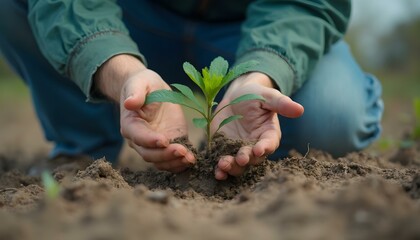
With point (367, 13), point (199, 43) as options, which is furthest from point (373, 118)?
point (367, 13)

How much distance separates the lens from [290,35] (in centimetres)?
242

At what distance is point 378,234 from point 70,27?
1535 millimetres

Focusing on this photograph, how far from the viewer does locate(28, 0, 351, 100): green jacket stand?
216 centimetres

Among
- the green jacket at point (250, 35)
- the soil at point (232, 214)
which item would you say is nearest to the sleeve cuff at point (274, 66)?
the green jacket at point (250, 35)

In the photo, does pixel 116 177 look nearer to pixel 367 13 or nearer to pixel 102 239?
pixel 102 239

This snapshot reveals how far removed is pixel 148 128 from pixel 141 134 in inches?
2.2

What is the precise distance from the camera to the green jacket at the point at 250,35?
→ 216 cm

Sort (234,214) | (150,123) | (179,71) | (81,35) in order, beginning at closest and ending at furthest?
(234,214), (150,123), (81,35), (179,71)

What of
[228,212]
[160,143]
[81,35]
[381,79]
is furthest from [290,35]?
[381,79]

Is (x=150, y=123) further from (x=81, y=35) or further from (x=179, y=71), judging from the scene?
(x=179, y=71)

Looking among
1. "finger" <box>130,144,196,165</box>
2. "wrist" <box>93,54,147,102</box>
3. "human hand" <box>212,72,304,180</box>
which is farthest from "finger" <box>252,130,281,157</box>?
"wrist" <box>93,54,147,102</box>

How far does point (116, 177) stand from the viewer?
1.73 m

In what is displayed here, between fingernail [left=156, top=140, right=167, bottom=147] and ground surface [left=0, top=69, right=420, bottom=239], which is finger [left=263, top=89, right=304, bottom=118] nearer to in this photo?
ground surface [left=0, top=69, right=420, bottom=239]

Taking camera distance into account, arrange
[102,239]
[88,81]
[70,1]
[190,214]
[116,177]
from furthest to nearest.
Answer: [70,1] → [88,81] → [116,177] → [190,214] → [102,239]
